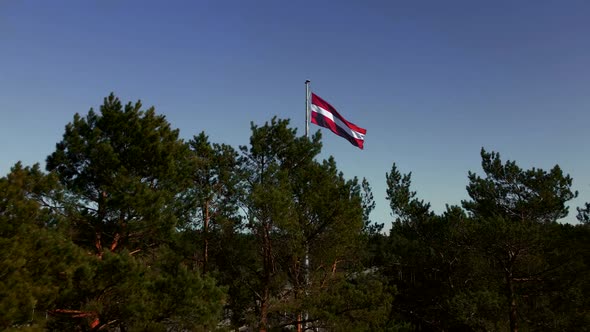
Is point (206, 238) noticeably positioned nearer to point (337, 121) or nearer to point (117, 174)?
point (117, 174)

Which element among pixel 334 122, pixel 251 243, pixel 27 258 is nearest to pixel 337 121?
pixel 334 122

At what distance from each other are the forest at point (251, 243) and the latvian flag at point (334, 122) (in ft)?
3.39

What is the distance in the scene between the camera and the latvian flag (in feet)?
59.6

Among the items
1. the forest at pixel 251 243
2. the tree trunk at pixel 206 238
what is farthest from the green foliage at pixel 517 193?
the tree trunk at pixel 206 238

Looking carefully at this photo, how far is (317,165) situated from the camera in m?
16.7

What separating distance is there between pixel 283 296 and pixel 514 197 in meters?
13.2

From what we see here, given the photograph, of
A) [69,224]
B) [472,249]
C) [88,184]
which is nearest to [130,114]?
[88,184]

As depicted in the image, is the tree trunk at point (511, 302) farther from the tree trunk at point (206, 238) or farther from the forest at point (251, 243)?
the tree trunk at point (206, 238)

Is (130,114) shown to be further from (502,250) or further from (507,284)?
(507,284)

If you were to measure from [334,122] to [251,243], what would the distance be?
19.1 ft

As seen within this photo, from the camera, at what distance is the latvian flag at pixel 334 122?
18.2 metres

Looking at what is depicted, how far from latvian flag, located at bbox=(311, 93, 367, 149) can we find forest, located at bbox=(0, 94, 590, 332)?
1032 millimetres

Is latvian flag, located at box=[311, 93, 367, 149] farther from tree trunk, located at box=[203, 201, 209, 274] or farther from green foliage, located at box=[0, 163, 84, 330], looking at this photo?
green foliage, located at box=[0, 163, 84, 330]

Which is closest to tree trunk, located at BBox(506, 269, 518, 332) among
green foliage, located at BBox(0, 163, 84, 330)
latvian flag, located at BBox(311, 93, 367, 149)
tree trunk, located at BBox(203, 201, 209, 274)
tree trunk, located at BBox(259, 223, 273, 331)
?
latvian flag, located at BBox(311, 93, 367, 149)
